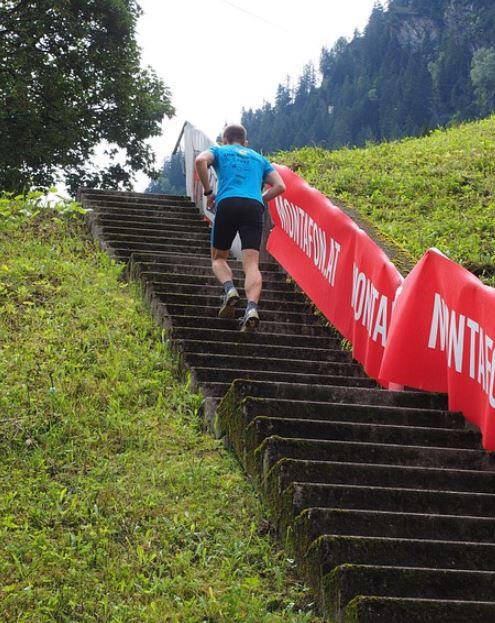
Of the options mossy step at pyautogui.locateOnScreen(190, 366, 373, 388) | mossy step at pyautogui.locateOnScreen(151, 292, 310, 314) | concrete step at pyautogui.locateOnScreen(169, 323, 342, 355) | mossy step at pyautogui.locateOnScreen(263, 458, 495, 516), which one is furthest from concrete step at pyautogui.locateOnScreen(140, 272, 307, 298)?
mossy step at pyautogui.locateOnScreen(263, 458, 495, 516)

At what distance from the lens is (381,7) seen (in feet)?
471

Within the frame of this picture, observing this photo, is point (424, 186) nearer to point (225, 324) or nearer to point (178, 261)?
point (178, 261)

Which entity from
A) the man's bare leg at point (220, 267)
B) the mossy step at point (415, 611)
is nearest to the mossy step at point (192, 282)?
the man's bare leg at point (220, 267)

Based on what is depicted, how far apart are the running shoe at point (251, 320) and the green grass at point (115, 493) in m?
0.72

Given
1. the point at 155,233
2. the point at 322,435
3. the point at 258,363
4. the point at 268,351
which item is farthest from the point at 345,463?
the point at 155,233

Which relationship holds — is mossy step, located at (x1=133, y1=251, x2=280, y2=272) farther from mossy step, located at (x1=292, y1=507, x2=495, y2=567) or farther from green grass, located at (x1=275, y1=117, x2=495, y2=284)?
mossy step, located at (x1=292, y1=507, x2=495, y2=567)

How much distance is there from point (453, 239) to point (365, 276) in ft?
13.0

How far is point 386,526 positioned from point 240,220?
4241 mm

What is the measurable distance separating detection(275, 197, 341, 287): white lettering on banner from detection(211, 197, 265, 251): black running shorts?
0.93m

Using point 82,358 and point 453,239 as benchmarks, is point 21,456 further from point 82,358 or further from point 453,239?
point 453,239

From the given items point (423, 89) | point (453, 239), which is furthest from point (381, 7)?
point (453, 239)

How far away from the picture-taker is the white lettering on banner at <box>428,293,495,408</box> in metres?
6.47

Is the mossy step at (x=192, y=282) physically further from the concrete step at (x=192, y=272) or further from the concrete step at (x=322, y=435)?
the concrete step at (x=322, y=435)

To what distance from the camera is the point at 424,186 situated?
1518cm
